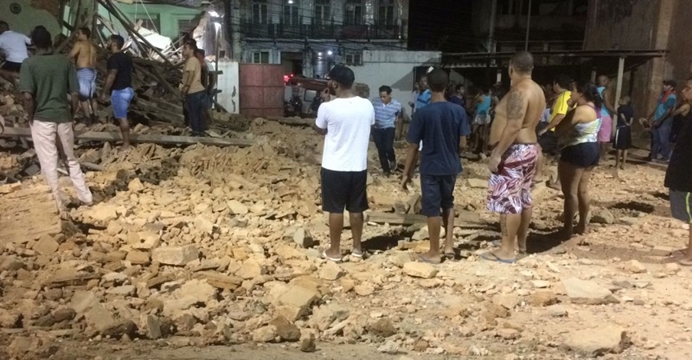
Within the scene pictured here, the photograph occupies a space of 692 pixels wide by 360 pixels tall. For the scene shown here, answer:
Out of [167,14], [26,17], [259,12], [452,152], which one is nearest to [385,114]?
[452,152]

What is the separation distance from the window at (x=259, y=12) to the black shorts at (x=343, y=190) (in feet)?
101

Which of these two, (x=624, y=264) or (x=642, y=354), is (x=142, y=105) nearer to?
(x=624, y=264)

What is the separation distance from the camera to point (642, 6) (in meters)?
17.2

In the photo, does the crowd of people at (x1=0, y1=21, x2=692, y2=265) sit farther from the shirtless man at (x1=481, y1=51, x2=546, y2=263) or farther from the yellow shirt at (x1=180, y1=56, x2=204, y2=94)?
the yellow shirt at (x1=180, y1=56, x2=204, y2=94)

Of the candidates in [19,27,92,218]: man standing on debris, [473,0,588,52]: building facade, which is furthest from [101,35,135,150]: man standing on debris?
[473,0,588,52]: building facade

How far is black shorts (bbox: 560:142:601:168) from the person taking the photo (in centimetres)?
594

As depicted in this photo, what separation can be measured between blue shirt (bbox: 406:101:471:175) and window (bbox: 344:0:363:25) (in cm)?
3046

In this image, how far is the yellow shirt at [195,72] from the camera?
995 cm

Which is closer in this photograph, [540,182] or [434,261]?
[434,261]

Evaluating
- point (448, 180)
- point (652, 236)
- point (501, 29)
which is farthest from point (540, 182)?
point (501, 29)

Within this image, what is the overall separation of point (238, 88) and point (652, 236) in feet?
46.1

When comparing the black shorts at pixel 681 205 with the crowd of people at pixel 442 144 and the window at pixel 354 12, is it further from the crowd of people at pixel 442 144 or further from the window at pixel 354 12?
the window at pixel 354 12

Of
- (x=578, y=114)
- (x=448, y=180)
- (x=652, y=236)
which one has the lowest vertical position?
(x=652, y=236)

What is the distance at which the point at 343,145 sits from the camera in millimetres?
5109
